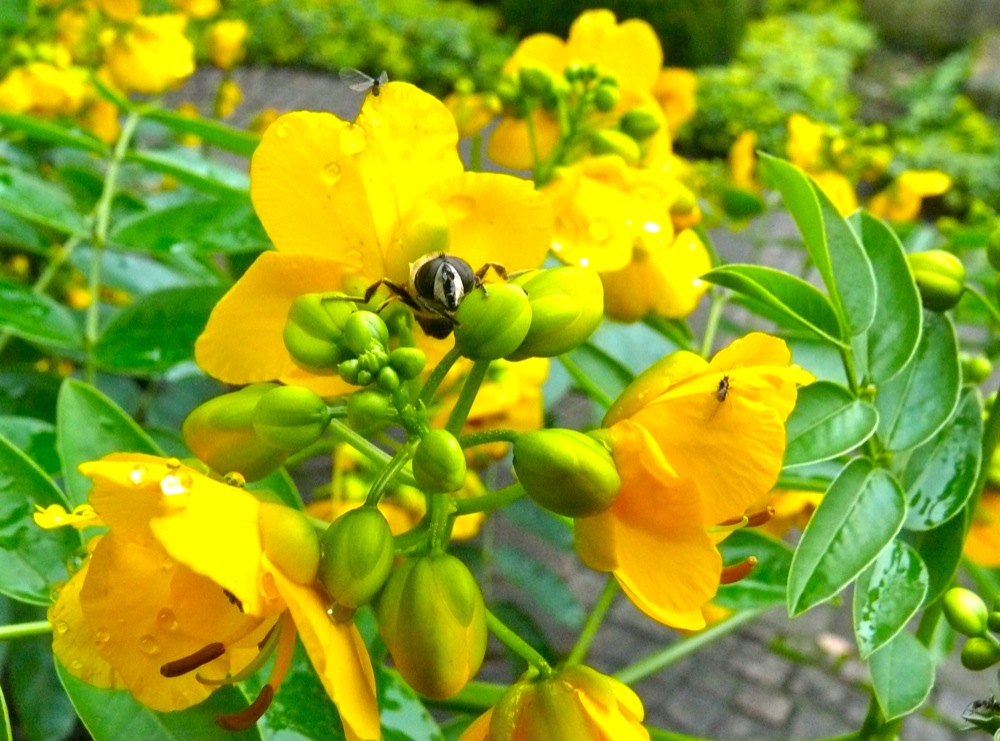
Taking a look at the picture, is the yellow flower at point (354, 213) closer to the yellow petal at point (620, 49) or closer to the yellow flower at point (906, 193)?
the yellow petal at point (620, 49)

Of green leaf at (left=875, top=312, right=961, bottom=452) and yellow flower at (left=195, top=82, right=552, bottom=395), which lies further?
green leaf at (left=875, top=312, right=961, bottom=452)

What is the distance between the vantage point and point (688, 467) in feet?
1.40

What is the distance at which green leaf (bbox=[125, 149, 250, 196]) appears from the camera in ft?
2.74

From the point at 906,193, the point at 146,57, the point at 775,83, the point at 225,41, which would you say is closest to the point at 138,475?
the point at 146,57

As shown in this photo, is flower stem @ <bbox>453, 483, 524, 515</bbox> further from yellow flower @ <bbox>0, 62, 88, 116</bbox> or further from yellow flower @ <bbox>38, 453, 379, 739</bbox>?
yellow flower @ <bbox>0, 62, 88, 116</bbox>

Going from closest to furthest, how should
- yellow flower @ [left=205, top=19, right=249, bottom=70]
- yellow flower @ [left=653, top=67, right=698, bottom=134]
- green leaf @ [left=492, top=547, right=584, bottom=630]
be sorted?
yellow flower @ [left=653, top=67, right=698, bottom=134] < green leaf @ [left=492, top=547, right=584, bottom=630] < yellow flower @ [left=205, top=19, right=249, bottom=70]

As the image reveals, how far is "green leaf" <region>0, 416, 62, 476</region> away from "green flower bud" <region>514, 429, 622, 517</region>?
434mm

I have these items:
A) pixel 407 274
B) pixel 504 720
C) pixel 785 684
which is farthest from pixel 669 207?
pixel 785 684

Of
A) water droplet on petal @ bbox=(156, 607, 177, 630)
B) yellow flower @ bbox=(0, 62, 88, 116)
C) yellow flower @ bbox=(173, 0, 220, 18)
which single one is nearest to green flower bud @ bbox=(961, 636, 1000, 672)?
water droplet on petal @ bbox=(156, 607, 177, 630)

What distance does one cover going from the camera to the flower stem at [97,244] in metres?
0.82

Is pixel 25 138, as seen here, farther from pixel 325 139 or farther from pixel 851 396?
pixel 851 396

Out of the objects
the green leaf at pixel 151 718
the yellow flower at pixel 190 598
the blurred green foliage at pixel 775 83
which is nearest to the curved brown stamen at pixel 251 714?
the yellow flower at pixel 190 598

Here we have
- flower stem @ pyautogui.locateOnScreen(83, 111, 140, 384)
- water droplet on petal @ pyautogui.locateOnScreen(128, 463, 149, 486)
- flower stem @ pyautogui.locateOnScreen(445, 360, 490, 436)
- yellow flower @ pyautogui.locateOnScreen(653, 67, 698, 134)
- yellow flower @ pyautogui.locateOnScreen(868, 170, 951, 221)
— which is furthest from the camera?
yellow flower @ pyautogui.locateOnScreen(868, 170, 951, 221)

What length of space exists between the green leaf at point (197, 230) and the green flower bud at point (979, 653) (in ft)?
1.92
